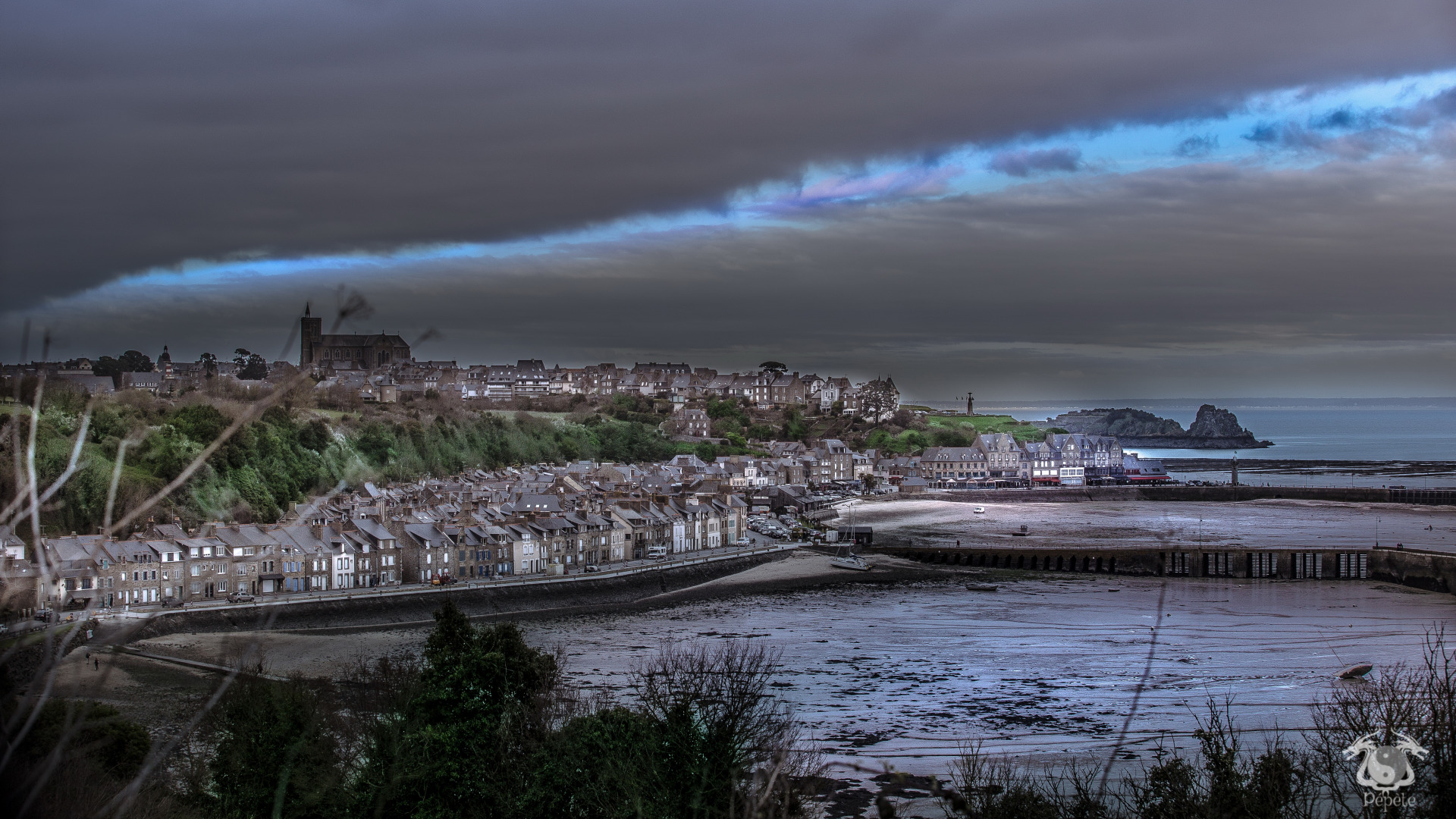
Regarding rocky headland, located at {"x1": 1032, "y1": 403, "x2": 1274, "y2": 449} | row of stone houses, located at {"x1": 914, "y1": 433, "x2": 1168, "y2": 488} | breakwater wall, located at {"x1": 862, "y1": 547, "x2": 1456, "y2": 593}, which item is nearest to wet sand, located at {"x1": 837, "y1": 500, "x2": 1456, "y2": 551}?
breakwater wall, located at {"x1": 862, "y1": 547, "x2": 1456, "y2": 593}

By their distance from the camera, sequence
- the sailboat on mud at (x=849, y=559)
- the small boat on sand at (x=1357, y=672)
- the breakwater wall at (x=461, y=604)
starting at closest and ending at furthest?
the small boat on sand at (x=1357, y=672) < the breakwater wall at (x=461, y=604) < the sailboat on mud at (x=849, y=559)

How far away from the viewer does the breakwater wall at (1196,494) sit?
167 feet

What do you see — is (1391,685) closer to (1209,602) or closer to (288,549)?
(1209,602)

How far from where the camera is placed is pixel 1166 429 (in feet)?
409

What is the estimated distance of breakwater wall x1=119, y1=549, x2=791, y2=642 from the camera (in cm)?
2170

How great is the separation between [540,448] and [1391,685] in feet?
167

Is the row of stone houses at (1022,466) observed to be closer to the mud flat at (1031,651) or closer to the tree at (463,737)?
the mud flat at (1031,651)

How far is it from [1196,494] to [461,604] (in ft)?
146

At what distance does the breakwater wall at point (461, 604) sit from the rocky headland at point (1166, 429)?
83.8m

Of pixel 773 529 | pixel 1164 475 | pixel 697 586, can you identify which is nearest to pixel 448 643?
pixel 697 586

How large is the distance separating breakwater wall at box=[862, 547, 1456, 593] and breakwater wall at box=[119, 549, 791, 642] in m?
9.11

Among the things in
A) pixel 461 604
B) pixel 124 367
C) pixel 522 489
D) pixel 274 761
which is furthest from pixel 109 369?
pixel 274 761

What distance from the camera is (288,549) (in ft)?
81.9

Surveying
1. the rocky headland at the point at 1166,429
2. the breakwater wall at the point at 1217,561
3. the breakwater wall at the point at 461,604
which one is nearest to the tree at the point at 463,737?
the breakwater wall at the point at 461,604
